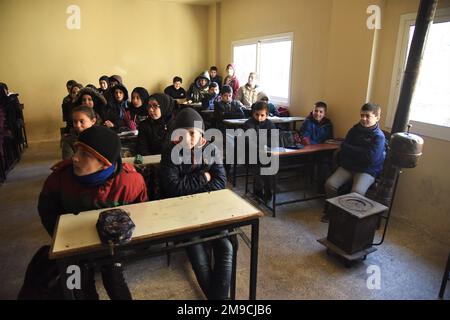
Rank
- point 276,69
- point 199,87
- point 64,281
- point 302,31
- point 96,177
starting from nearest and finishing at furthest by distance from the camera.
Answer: point 64,281
point 96,177
point 302,31
point 276,69
point 199,87

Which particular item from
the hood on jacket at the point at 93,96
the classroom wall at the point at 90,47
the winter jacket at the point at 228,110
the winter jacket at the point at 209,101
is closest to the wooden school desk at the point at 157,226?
the hood on jacket at the point at 93,96

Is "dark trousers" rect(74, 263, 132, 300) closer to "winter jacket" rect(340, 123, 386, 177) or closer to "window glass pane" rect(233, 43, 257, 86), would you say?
"winter jacket" rect(340, 123, 386, 177)

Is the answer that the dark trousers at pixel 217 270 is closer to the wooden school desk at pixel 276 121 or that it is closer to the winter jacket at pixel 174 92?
the wooden school desk at pixel 276 121

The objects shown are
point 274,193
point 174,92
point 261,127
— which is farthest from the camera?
point 174,92

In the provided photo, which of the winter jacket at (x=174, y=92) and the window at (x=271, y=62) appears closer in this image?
the window at (x=271, y=62)

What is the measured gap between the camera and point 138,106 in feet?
12.9

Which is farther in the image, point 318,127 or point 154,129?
point 318,127

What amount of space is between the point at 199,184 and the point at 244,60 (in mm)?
5141

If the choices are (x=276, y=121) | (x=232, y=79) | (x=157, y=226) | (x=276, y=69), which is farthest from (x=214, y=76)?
(x=157, y=226)

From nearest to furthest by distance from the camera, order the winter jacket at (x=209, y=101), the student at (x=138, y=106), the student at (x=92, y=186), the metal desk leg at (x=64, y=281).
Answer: the metal desk leg at (x=64, y=281) < the student at (x=92, y=186) < the student at (x=138, y=106) < the winter jacket at (x=209, y=101)

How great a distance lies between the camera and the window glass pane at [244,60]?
6.11m

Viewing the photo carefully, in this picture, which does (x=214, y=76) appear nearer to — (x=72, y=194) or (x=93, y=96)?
(x=93, y=96)

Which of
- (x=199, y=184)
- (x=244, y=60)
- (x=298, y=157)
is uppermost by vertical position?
(x=244, y=60)

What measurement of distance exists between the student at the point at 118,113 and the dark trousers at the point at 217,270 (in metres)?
2.26
